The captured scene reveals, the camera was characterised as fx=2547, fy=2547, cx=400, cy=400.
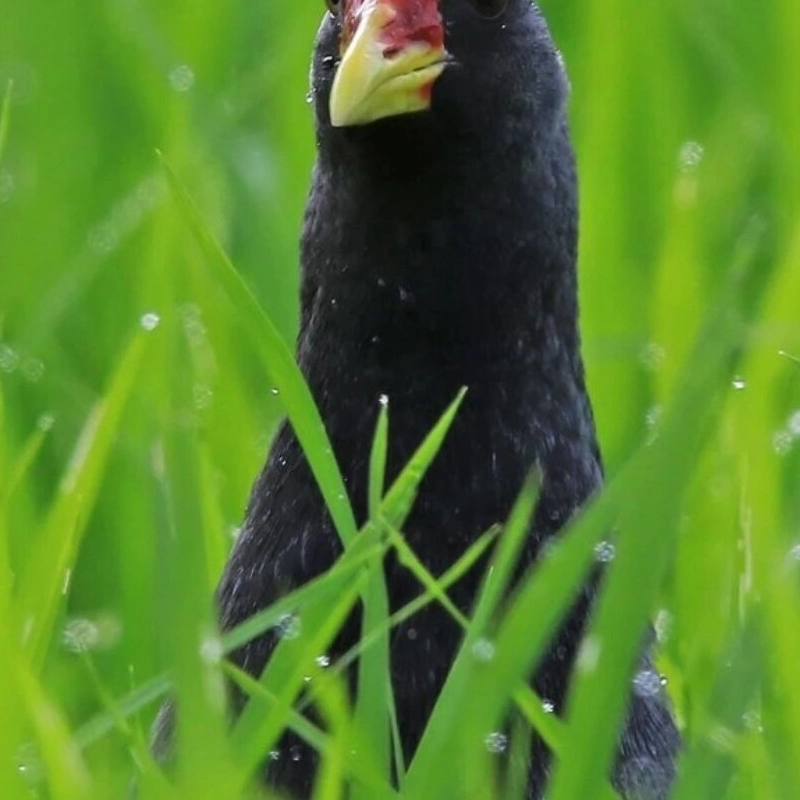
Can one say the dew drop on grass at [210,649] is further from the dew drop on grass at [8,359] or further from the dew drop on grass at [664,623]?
the dew drop on grass at [8,359]

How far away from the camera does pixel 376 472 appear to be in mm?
1933

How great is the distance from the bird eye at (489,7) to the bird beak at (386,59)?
0.07m

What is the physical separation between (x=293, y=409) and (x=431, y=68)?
0.55 meters

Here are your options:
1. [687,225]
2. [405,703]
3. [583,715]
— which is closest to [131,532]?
[687,225]

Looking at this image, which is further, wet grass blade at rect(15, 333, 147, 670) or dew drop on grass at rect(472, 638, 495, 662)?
wet grass blade at rect(15, 333, 147, 670)

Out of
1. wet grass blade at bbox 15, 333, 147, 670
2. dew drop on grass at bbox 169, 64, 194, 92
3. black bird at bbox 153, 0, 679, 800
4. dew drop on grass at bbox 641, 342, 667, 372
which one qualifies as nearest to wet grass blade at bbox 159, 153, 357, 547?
wet grass blade at bbox 15, 333, 147, 670

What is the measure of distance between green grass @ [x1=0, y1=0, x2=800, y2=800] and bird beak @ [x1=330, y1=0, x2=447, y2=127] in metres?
0.20

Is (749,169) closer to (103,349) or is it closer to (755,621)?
(103,349)

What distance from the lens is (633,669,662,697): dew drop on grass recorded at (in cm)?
228

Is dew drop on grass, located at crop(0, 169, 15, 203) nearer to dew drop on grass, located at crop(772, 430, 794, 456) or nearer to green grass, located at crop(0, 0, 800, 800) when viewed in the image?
green grass, located at crop(0, 0, 800, 800)

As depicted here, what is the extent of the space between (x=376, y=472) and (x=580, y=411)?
20.9 inches

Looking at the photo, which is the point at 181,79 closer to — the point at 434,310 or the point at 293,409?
the point at 434,310

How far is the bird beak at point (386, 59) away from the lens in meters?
2.33

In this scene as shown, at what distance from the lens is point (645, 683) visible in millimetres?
2297
